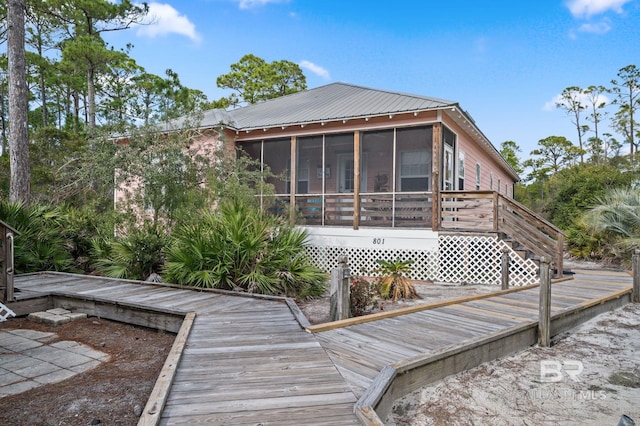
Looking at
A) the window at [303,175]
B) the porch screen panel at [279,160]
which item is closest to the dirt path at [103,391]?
the porch screen panel at [279,160]

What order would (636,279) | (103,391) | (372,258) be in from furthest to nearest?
(372,258), (636,279), (103,391)

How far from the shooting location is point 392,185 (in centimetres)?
1100

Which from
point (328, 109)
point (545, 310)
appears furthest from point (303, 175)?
point (545, 310)

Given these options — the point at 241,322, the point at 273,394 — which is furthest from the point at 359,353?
the point at 241,322

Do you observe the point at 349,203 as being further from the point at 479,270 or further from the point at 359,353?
the point at 359,353

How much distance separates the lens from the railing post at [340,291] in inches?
195

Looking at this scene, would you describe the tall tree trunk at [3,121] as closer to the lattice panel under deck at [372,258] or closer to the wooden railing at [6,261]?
the lattice panel under deck at [372,258]

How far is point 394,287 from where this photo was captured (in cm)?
782

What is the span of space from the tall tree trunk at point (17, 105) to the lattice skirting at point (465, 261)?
32.6 feet

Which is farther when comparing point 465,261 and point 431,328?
Result: point 465,261

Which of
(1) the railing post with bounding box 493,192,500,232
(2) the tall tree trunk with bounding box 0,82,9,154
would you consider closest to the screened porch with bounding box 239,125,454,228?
(1) the railing post with bounding box 493,192,500,232

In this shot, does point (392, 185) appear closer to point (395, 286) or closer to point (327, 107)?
point (327, 107)

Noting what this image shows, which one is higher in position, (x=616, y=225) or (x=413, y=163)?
(x=413, y=163)
